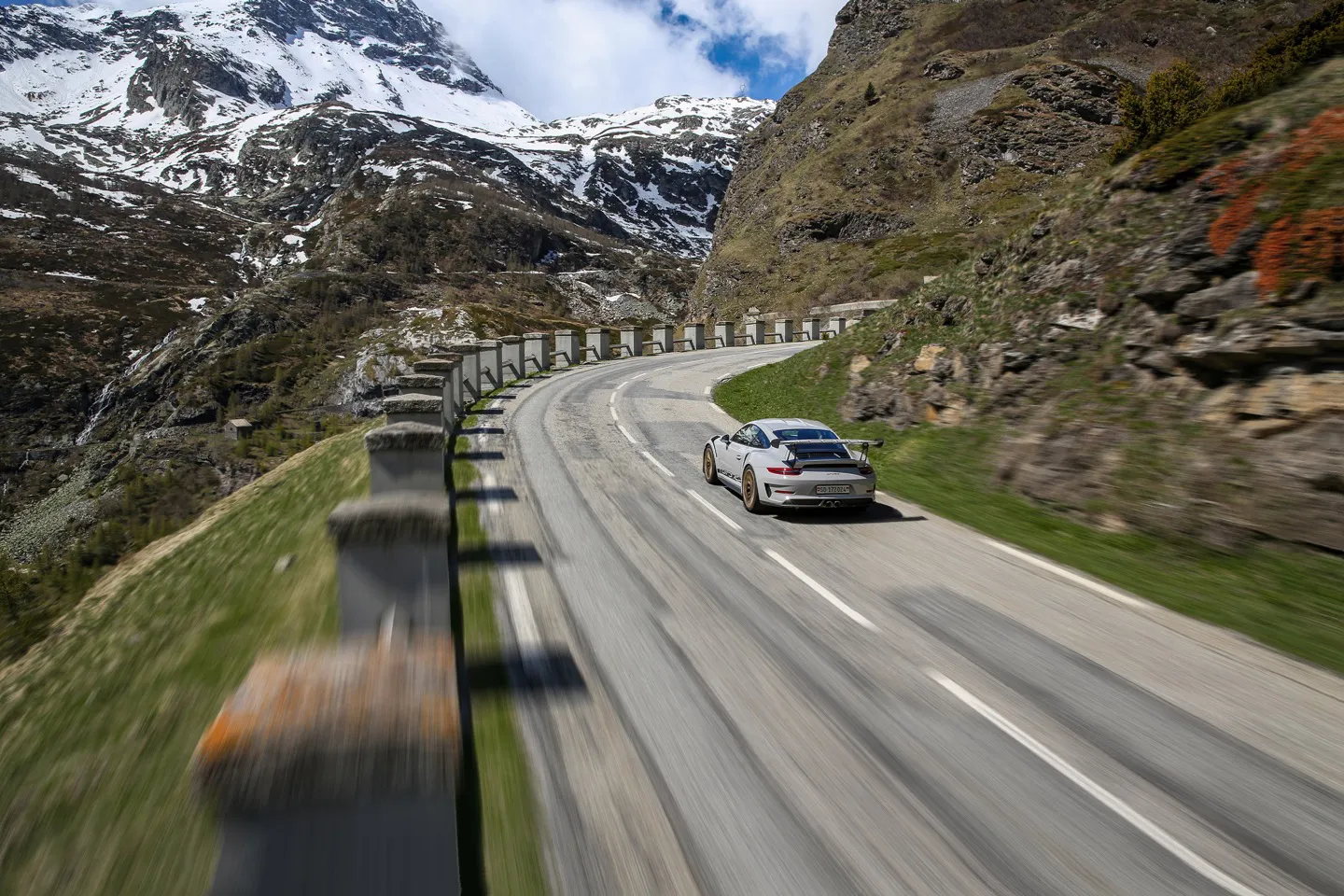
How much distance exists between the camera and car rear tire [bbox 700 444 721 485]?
41.6ft

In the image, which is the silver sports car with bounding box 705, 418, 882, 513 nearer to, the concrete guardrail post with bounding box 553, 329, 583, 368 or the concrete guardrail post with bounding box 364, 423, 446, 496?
the concrete guardrail post with bounding box 364, 423, 446, 496

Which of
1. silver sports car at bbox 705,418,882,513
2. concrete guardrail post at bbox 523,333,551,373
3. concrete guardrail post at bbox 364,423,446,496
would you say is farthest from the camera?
concrete guardrail post at bbox 523,333,551,373

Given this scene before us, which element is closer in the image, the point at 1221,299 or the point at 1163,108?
the point at 1221,299

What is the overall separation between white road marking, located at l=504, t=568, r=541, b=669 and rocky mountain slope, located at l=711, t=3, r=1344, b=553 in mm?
7606

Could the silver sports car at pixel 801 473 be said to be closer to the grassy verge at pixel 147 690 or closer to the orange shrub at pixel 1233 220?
the grassy verge at pixel 147 690

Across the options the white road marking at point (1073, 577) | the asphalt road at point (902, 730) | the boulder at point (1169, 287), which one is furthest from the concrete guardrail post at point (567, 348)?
the white road marking at point (1073, 577)

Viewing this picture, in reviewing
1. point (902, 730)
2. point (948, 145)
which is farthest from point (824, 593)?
point (948, 145)

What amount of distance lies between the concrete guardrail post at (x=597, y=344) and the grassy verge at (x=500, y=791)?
3277 centimetres

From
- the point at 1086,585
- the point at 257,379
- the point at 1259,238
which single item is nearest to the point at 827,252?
the point at 257,379

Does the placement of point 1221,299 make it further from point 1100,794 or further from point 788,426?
point 1100,794

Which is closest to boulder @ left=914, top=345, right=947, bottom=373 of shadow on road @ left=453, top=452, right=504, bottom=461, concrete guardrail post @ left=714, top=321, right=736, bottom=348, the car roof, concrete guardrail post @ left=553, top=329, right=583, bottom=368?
the car roof

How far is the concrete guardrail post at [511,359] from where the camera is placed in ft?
93.1

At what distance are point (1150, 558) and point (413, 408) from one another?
9.25 meters

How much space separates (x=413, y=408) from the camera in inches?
352
